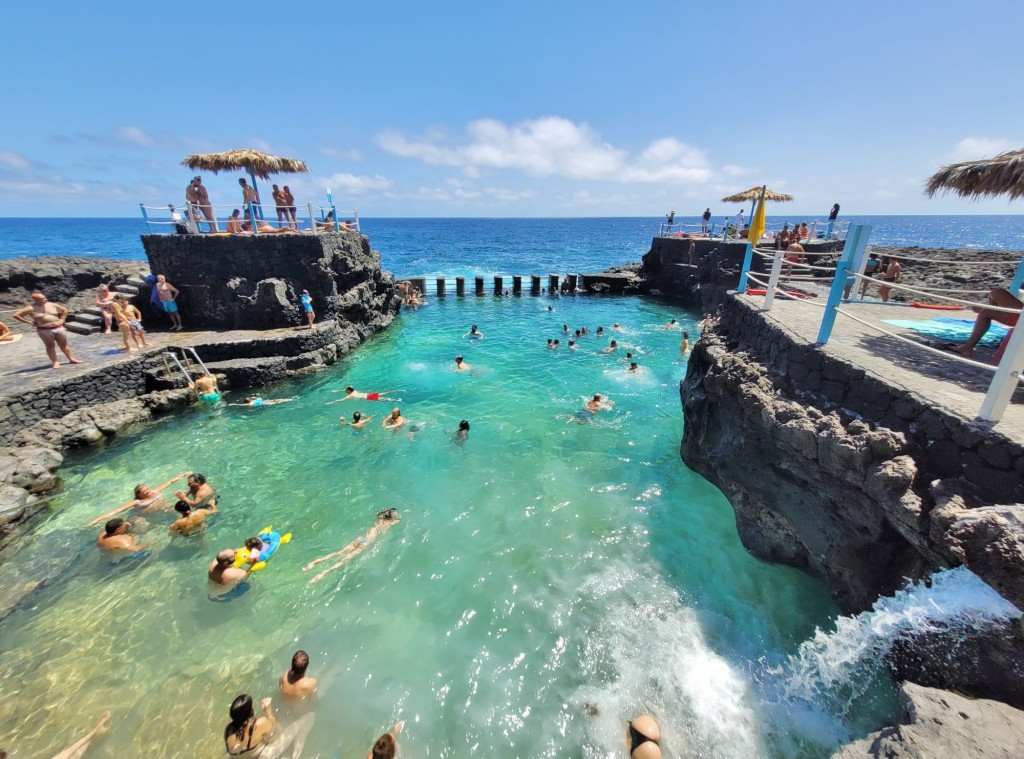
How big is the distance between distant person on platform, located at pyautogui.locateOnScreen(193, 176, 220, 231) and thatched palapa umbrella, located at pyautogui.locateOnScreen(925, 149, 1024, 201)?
21303mm

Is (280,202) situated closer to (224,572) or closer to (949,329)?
(224,572)

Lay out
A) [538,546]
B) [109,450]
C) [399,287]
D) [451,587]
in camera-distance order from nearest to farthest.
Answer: [451,587] → [538,546] → [109,450] → [399,287]

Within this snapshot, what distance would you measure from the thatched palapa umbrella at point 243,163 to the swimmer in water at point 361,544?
663 inches

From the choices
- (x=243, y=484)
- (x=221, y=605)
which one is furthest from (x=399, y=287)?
(x=221, y=605)

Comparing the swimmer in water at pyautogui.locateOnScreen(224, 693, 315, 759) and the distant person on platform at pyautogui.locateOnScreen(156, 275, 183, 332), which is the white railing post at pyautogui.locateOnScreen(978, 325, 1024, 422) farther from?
the distant person on platform at pyautogui.locateOnScreen(156, 275, 183, 332)

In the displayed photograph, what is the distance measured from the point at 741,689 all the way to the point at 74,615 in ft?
33.0

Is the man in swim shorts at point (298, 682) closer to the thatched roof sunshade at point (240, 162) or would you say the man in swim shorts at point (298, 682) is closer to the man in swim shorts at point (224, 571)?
the man in swim shorts at point (224, 571)

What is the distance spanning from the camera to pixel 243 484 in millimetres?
9852

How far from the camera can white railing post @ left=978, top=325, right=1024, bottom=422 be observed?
11.4ft

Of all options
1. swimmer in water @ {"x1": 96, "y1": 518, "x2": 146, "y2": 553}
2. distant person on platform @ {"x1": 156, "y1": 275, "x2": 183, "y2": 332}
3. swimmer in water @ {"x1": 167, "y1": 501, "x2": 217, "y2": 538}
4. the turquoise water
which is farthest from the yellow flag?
distant person on platform @ {"x1": 156, "y1": 275, "x2": 183, "y2": 332}

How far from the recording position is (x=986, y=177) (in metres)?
6.29

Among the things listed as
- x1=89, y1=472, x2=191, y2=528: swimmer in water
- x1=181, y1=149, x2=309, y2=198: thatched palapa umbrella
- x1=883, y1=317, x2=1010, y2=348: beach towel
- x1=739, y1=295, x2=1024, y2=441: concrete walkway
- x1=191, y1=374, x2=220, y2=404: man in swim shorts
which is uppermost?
x1=181, y1=149, x2=309, y2=198: thatched palapa umbrella

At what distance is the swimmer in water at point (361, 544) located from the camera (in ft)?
25.2

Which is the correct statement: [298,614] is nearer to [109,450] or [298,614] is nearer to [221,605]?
[221,605]
